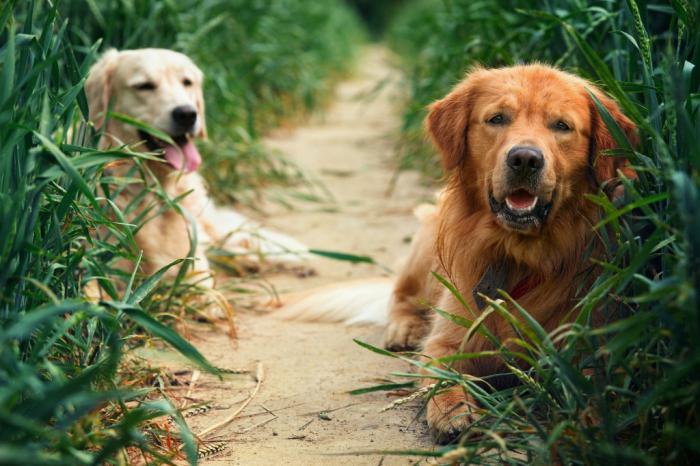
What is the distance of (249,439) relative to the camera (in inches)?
103

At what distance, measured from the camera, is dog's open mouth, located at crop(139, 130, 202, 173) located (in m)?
4.35

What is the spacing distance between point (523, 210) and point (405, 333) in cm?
105

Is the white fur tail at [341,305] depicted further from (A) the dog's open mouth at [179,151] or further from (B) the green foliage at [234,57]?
(B) the green foliage at [234,57]

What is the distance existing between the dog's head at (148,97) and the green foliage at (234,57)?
51 centimetres

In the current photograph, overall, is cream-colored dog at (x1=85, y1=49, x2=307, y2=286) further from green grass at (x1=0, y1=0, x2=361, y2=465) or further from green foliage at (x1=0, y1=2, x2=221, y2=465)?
green foliage at (x1=0, y1=2, x2=221, y2=465)

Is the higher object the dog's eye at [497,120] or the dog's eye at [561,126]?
the dog's eye at [561,126]

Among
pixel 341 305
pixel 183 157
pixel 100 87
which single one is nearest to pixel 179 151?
pixel 183 157

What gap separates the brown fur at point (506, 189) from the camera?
2865 millimetres

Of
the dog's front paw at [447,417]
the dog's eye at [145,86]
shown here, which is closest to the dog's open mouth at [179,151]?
the dog's eye at [145,86]

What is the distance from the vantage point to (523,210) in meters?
2.86

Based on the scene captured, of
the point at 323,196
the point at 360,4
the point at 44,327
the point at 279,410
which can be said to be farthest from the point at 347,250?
the point at 360,4

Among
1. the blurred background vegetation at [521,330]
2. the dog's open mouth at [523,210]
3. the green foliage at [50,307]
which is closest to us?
the green foliage at [50,307]

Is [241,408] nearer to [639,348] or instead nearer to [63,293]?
[63,293]

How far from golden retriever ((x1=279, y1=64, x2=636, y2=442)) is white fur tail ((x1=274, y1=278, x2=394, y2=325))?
71 cm
